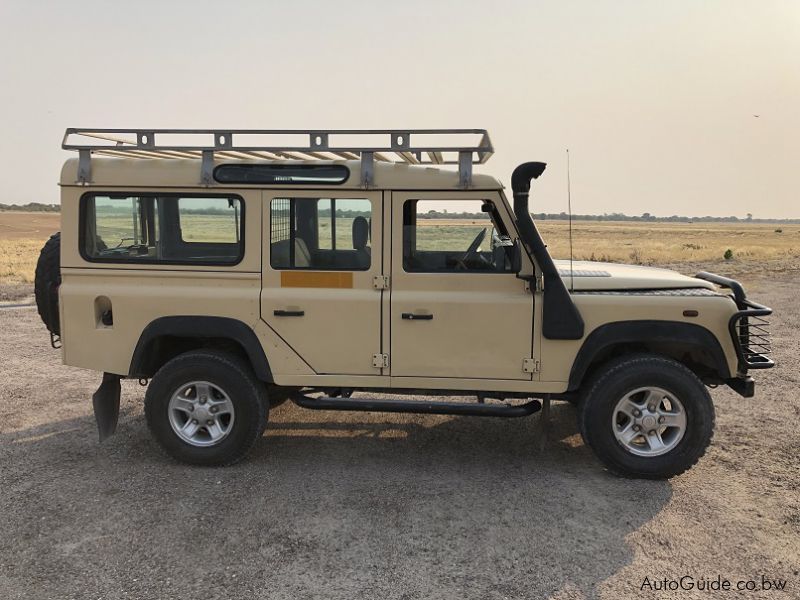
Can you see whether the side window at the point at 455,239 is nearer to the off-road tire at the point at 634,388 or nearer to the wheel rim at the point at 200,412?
the off-road tire at the point at 634,388

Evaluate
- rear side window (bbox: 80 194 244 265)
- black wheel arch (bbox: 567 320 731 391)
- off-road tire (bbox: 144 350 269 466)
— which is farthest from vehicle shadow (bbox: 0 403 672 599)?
rear side window (bbox: 80 194 244 265)

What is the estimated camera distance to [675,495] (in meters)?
4.52

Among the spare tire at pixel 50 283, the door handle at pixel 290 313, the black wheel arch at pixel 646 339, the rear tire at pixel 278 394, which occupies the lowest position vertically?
the rear tire at pixel 278 394

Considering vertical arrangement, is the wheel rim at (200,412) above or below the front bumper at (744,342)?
below

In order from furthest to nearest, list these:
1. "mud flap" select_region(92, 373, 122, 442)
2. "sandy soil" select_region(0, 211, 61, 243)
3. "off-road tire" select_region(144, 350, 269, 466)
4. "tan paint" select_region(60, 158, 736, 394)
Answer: "sandy soil" select_region(0, 211, 61, 243), "mud flap" select_region(92, 373, 122, 442), "off-road tire" select_region(144, 350, 269, 466), "tan paint" select_region(60, 158, 736, 394)

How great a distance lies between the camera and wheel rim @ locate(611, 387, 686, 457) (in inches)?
184

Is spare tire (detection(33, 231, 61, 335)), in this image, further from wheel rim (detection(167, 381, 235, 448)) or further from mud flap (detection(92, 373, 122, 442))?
wheel rim (detection(167, 381, 235, 448))

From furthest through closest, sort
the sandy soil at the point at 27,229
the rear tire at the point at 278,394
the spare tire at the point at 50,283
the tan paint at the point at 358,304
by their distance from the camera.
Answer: the sandy soil at the point at 27,229, the rear tire at the point at 278,394, the spare tire at the point at 50,283, the tan paint at the point at 358,304

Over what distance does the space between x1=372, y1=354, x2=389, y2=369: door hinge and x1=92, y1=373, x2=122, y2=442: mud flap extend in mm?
2148

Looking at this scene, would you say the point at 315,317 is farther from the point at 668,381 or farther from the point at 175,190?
the point at 668,381

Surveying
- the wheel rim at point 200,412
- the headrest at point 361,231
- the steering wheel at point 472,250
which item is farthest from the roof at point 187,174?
the wheel rim at point 200,412

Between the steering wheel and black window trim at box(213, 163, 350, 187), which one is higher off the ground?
black window trim at box(213, 163, 350, 187)

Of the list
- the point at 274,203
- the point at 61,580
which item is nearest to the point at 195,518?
the point at 61,580

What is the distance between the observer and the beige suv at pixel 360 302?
184 inches
